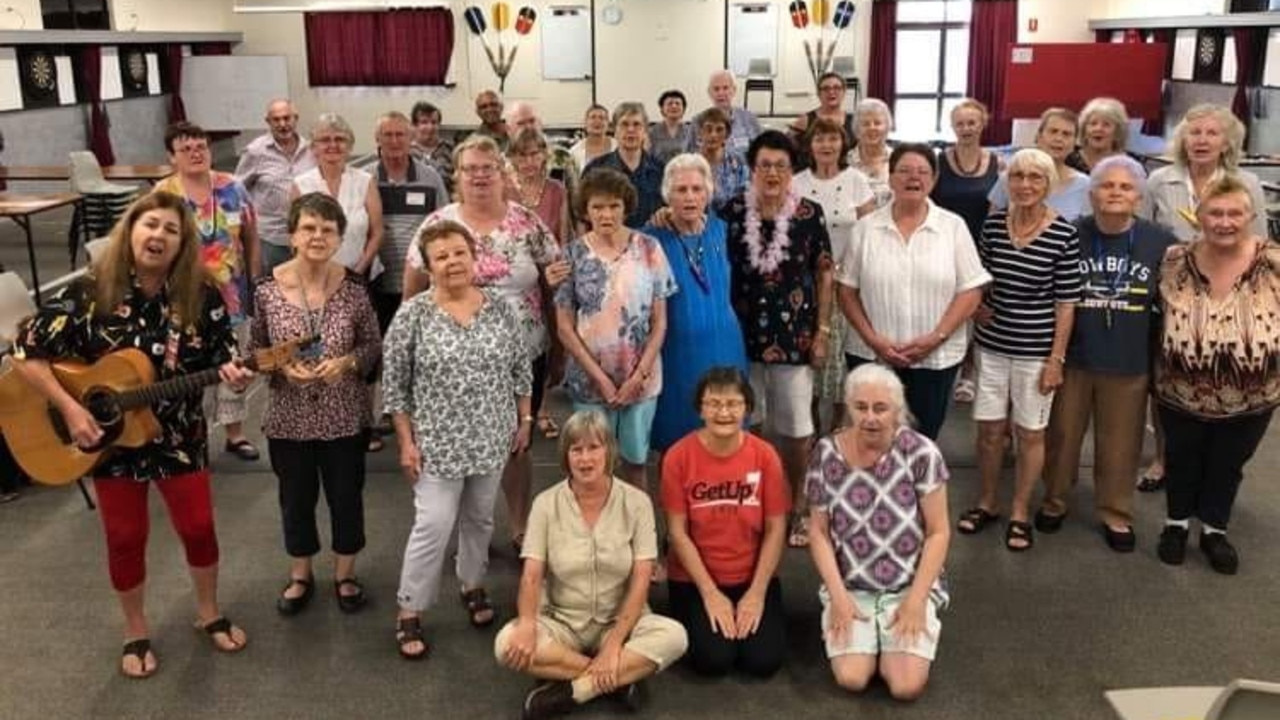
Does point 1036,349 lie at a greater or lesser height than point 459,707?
greater

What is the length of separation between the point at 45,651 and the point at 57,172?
633 centimetres

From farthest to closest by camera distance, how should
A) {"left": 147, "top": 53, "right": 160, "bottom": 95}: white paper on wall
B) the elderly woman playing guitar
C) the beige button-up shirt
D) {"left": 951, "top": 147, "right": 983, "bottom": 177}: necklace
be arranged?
{"left": 147, "top": 53, "right": 160, "bottom": 95}: white paper on wall → {"left": 951, "top": 147, "right": 983, "bottom": 177}: necklace → the beige button-up shirt → the elderly woman playing guitar

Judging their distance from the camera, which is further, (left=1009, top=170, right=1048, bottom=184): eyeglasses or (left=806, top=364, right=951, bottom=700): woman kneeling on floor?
(left=1009, top=170, right=1048, bottom=184): eyeglasses

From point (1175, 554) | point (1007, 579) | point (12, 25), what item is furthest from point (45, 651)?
point (12, 25)

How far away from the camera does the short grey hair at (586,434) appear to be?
2668mm

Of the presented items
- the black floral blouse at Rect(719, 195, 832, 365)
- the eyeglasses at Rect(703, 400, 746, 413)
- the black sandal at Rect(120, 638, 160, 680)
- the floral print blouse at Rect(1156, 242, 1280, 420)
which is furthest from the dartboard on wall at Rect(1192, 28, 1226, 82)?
the black sandal at Rect(120, 638, 160, 680)

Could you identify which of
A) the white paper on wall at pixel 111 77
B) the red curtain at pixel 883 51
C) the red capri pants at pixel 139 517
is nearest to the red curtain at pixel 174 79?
the white paper on wall at pixel 111 77

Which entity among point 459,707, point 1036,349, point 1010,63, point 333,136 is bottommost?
point 459,707

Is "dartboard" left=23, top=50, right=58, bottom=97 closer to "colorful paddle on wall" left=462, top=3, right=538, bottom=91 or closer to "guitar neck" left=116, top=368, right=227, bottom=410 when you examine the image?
"colorful paddle on wall" left=462, top=3, right=538, bottom=91

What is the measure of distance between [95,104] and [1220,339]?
35.8 feet

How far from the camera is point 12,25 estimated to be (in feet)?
31.0

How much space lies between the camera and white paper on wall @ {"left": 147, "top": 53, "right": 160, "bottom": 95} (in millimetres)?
12016

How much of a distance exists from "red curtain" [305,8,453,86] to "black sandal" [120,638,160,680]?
11.2m

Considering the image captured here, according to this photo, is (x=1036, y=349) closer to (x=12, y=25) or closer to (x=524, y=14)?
(x=12, y=25)
